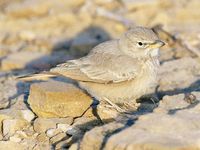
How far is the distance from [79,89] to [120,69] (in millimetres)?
571

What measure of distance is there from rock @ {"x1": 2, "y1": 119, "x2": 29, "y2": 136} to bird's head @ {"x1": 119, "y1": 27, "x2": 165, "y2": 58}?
1.43 m

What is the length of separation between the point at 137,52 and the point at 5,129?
173cm

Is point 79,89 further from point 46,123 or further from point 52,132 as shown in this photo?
point 52,132

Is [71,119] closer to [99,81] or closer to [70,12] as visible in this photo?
[99,81]

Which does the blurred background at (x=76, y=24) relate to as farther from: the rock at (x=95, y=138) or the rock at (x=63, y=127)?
the rock at (x=95, y=138)

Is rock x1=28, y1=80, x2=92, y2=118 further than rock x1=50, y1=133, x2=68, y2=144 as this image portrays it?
Yes

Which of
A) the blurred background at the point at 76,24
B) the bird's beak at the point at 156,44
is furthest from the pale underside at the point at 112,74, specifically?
the blurred background at the point at 76,24

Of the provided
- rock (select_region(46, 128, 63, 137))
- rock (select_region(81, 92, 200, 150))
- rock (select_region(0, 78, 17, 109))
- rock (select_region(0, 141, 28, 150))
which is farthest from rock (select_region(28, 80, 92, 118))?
rock (select_region(81, 92, 200, 150))

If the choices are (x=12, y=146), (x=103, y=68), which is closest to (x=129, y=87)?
(x=103, y=68)

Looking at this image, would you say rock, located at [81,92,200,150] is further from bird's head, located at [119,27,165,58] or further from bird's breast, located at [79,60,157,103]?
bird's head, located at [119,27,165,58]

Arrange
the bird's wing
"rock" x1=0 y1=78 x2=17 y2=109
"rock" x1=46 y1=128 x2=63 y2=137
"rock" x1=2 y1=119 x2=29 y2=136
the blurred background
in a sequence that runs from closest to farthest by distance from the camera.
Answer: "rock" x1=46 y1=128 x2=63 y2=137
"rock" x1=2 y1=119 x2=29 y2=136
the bird's wing
"rock" x1=0 y1=78 x2=17 y2=109
the blurred background

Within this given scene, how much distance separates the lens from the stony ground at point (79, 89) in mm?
5426

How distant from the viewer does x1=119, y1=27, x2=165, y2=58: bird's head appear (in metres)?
6.79

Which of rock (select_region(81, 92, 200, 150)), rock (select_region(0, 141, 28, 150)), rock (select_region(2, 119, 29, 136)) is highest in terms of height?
rock (select_region(81, 92, 200, 150))
